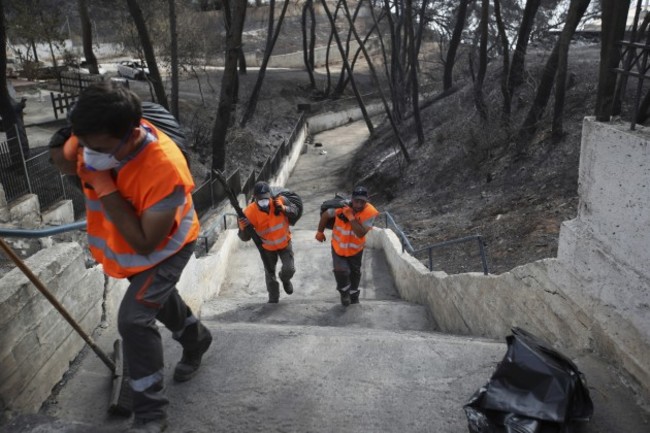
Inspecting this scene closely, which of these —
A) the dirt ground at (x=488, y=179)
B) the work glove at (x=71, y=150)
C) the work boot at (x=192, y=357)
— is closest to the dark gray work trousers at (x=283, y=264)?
the dirt ground at (x=488, y=179)

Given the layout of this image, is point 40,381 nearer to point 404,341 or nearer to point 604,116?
point 404,341

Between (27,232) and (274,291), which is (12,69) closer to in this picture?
(274,291)

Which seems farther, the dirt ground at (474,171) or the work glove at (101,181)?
the dirt ground at (474,171)

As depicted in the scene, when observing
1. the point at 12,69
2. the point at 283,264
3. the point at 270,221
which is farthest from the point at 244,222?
the point at 12,69

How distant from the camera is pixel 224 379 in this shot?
3.48m

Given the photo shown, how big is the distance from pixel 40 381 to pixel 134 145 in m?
1.52

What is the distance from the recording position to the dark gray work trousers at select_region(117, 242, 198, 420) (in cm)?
280

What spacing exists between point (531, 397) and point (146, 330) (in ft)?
6.08

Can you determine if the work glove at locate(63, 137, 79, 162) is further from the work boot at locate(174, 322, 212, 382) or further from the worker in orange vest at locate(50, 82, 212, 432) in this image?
the work boot at locate(174, 322, 212, 382)

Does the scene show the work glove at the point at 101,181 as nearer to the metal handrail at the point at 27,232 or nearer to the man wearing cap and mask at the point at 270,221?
the metal handrail at the point at 27,232

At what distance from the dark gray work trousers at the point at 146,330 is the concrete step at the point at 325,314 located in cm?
391

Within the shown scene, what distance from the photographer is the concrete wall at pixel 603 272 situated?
300 cm

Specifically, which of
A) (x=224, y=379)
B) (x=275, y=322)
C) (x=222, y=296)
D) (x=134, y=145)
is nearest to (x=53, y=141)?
(x=134, y=145)

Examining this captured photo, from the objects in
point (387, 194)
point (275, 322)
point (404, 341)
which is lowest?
point (387, 194)
